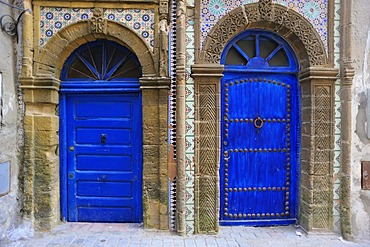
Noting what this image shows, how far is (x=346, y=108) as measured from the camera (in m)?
3.40

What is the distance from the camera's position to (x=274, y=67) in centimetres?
362

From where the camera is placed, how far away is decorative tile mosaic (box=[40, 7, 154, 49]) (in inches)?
135

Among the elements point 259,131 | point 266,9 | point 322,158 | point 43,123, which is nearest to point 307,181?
point 322,158

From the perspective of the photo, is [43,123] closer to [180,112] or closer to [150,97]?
[150,97]

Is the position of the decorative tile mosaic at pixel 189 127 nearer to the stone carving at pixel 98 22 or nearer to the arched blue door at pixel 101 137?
the arched blue door at pixel 101 137

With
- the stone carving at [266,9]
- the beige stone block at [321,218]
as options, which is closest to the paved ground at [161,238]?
the beige stone block at [321,218]

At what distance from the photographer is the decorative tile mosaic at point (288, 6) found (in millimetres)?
3408

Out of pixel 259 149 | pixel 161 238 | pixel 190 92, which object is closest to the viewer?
pixel 161 238

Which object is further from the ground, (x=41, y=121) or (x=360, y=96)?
(x=360, y=96)

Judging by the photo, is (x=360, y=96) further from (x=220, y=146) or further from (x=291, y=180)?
(x=220, y=146)

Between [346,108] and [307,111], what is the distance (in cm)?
48

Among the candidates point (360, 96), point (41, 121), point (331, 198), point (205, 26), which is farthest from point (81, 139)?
point (360, 96)

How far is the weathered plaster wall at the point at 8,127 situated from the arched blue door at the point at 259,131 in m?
2.79

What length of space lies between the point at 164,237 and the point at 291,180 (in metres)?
1.96
